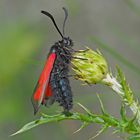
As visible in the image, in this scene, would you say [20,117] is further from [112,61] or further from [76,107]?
[112,61]

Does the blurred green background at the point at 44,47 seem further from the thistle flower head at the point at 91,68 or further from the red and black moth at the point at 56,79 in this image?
the thistle flower head at the point at 91,68

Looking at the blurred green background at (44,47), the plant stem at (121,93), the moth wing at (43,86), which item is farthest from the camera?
the blurred green background at (44,47)

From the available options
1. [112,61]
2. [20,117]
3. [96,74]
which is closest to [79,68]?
[96,74]

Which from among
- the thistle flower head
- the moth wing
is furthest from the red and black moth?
the thistle flower head

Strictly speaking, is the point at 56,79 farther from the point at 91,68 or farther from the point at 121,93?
the point at 121,93

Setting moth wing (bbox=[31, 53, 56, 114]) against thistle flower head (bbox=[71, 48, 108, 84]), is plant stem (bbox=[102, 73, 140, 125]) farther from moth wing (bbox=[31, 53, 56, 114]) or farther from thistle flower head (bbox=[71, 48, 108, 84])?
moth wing (bbox=[31, 53, 56, 114])

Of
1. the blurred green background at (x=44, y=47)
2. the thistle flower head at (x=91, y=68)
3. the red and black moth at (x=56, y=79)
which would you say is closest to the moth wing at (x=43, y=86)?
the red and black moth at (x=56, y=79)
